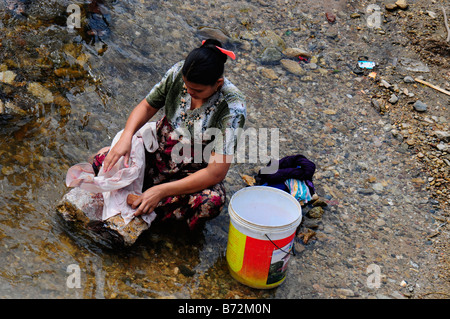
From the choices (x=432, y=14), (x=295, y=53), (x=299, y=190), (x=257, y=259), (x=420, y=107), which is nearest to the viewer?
(x=257, y=259)

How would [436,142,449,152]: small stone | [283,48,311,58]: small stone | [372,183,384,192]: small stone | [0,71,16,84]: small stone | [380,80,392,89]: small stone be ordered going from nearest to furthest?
1. [0,71,16,84]: small stone
2. [372,183,384,192]: small stone
3. [436,142,449,152]: small stone
4. [380,80,392,89]: small stone
5. [283,48,311,58]: small stone

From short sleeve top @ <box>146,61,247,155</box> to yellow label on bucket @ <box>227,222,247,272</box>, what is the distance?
37cm

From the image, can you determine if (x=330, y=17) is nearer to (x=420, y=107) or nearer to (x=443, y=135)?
(x=420, y=107)

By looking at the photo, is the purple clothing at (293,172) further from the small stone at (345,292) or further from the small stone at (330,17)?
the small stone at (330,17)

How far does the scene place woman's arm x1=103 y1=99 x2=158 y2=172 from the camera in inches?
83.0

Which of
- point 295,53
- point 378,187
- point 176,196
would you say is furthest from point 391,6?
point 176,196

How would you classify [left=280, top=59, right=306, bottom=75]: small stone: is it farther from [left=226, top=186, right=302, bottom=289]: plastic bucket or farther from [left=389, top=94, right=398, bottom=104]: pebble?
[left=226, top=186, right=302, bottom=289]: plastic bucket

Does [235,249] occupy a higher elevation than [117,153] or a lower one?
lower

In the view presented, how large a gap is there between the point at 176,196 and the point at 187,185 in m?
0.15

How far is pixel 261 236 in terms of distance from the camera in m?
1.96

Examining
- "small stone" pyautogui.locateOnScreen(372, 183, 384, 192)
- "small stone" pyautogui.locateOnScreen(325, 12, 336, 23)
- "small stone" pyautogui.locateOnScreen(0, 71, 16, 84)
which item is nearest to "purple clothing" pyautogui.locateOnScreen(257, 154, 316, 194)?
"small stone" pyautogui.locateOnScreen(372, 183, 384, 192)

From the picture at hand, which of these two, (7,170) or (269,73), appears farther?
(269,73)

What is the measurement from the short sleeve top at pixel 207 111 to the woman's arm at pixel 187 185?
0.06 meters

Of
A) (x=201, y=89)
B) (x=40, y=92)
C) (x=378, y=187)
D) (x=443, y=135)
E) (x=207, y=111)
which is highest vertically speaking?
(x=201, y=89)
